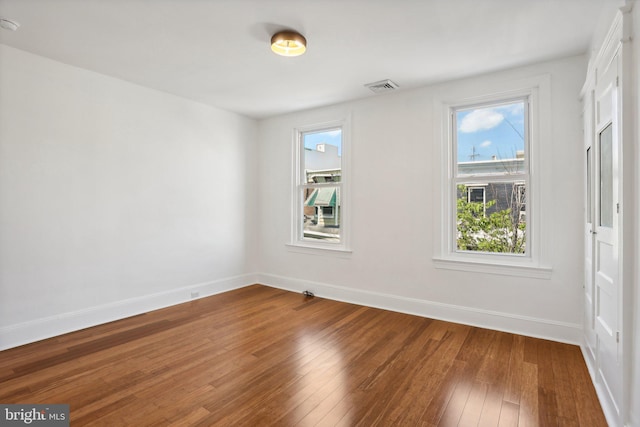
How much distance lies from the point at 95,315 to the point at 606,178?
4.67 m

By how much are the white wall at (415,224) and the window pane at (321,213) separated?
0.29m

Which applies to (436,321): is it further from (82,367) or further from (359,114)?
(82,367)

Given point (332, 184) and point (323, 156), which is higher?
point (323, 156)

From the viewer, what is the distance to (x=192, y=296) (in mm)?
4336

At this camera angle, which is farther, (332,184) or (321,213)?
(321,213)

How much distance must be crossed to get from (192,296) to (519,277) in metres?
3.94

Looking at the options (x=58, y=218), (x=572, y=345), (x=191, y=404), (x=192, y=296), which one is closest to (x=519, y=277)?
(x=572, y=345)

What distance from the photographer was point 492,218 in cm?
346

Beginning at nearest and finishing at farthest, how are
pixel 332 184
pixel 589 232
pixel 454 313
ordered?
pixel 589 232
pixel 454 313
pixel 332 184

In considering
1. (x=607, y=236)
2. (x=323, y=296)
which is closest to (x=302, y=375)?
(x=323, y=296)

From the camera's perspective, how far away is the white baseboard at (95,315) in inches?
114

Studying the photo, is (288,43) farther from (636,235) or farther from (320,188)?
(636,235)

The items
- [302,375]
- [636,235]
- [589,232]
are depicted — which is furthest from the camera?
[589,232]

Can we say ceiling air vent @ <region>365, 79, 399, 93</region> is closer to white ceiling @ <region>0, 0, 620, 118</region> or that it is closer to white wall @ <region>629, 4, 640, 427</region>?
white ceiling @ <region>0, 0, 620, 118</region>
